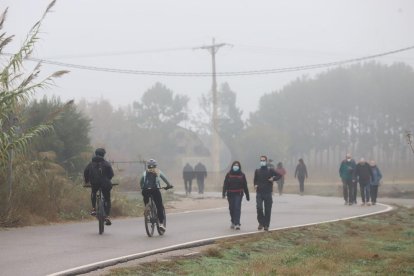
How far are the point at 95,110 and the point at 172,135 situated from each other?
12.1 m

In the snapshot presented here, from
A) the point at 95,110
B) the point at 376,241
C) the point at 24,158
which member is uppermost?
the point at 95,110

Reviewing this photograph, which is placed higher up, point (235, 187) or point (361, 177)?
point (361, 177)

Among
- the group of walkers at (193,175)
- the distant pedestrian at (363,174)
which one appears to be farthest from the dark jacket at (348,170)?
the group of walkers at (193,175)

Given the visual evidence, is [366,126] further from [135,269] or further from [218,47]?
[135,269]

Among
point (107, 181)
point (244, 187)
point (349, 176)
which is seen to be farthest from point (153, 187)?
point (349, 176)

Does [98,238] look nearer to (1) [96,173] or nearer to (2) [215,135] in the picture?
(1) [96,173]

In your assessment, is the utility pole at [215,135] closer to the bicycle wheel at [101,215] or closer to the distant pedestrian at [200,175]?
the distant pedestrian at [200,175]

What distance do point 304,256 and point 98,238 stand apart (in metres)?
4.44

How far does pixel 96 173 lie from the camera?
49.8 ft

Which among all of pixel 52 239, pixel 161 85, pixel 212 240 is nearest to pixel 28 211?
pixel 52 239

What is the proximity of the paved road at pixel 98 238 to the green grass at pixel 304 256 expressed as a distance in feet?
3.20

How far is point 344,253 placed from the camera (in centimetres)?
1212

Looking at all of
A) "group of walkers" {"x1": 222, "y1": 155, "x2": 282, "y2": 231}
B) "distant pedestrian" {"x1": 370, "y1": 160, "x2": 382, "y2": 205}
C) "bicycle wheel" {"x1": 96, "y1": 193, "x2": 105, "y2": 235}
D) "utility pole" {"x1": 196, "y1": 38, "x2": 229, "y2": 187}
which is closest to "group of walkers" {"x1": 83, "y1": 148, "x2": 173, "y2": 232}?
"bicycle wheel" {"x1": 96, "y1": 193, "x2": 105, "y2": 235}

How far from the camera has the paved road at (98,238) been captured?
1069 centimetres
